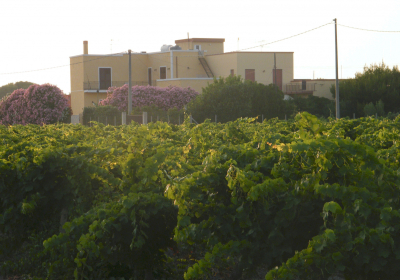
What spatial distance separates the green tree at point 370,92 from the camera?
152 feet

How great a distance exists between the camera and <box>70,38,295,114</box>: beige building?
51062 mm

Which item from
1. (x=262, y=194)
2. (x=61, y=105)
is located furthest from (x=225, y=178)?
(x=61, y=105)

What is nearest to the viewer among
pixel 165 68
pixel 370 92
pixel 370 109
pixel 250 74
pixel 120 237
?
pixel 120 237

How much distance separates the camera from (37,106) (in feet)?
136

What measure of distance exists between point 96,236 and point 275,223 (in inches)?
60.9

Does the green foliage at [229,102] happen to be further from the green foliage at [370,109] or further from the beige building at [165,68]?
the beige building at [165,68]

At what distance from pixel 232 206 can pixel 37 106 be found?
40.2m

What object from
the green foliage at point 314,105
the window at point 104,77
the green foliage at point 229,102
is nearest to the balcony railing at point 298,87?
the green foliage at point 314,105

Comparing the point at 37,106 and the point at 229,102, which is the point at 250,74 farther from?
the point at 37,106

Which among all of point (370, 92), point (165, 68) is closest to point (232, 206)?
point (370, 92)

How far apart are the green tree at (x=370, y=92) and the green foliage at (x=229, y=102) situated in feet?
39.0

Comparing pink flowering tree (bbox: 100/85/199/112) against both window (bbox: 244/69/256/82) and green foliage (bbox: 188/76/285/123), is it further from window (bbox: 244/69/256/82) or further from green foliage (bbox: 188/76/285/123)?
window (bbox: 244/69/256/82)

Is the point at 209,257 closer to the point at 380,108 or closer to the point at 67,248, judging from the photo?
the point at 67,248

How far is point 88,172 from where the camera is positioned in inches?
207
